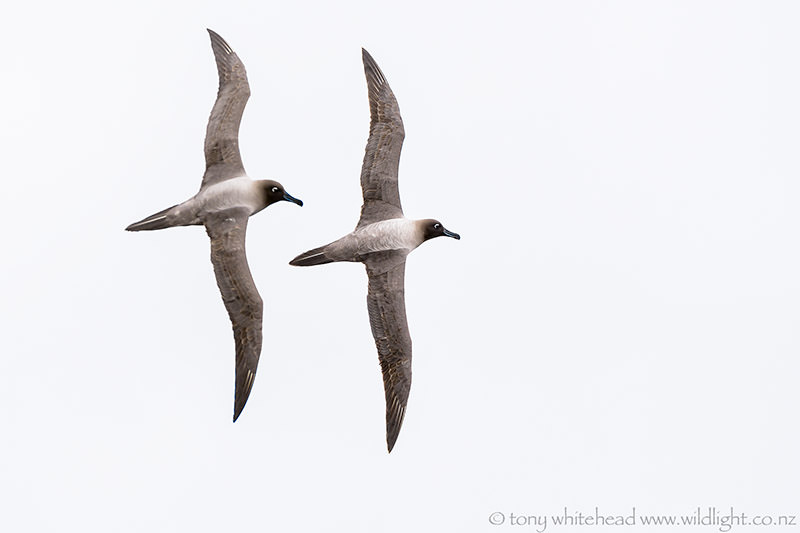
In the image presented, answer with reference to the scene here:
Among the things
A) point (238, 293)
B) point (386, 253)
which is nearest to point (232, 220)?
point (238, 293)

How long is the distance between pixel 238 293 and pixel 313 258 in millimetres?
1815

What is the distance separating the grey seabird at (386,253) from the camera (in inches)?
1090

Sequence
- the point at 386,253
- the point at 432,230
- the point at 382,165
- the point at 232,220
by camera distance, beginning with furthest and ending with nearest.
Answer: the point at 432,230 < the point at 382,165 < the point at 232,220 < the point at 386,253

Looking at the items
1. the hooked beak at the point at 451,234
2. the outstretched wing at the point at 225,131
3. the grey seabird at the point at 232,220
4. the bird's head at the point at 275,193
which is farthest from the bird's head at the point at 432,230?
the outstretched wing at the point at 225,131

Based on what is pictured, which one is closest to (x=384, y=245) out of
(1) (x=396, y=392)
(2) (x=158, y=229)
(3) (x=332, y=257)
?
(3) (x=332, y=257)

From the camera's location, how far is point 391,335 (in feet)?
90.6

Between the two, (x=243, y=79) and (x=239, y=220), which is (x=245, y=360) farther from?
(x=243, y=79)

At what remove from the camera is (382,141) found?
28500 mm

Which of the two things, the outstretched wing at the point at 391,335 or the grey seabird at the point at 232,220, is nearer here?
the outstretched wing at the point at 391,335

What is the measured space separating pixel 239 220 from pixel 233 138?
1969 mm

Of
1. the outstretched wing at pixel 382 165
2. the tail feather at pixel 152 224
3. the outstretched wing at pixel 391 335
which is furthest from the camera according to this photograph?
the outstretched wing at pixel 382 165

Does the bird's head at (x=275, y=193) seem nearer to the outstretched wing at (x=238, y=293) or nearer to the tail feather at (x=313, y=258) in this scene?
the outstretched wing at (x=238, y=293)

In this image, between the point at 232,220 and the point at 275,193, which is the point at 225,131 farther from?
the point at 232,220

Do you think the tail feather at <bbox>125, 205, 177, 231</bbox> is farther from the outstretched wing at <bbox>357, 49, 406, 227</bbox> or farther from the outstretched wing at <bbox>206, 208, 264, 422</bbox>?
the outstretched wing at <bbox>357, 49, 406, 227</bbox>
